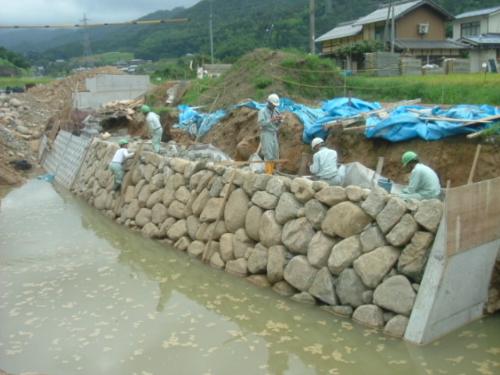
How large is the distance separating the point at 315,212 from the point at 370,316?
74.6 inches

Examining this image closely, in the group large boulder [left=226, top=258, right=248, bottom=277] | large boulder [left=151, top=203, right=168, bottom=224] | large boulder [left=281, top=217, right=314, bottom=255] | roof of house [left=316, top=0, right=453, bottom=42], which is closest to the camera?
large boulder [left=281, top=217, right=314, bottom=255]


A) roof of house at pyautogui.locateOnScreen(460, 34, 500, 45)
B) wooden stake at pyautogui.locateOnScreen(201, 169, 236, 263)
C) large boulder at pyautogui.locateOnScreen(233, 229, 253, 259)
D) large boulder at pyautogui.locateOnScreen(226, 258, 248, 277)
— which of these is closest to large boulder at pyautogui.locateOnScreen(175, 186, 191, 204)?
wooden stake at pyautogui.locateOnScreen(201, 169, 236, 263)

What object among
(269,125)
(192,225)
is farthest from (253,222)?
(269,125)

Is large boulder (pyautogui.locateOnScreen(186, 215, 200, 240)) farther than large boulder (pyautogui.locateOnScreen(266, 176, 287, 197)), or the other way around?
large boulder (pyautogui.locateOnScreen(186, 215, 200, 240))

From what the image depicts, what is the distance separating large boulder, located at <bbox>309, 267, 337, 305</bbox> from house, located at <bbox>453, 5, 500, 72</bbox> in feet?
89.9

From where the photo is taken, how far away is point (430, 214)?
742cm

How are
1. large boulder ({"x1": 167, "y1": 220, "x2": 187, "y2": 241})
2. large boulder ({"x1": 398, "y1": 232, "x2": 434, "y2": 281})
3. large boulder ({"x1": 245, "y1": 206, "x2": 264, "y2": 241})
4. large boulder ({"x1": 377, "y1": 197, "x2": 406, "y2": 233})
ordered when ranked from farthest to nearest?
large boulder ({"x1": 167, "y1": 220, "x2": 187, "y2": 241}) → large boulder ({"x1": 245, "y1": 206, "x2": 264, "y2": 241}) → large boulder ({"x1": 377, "y1": 197, "x2": 406, "y2": 233}) → large boulder ({"x1": 398, "y1": 232, "x2": 434, "y2": 281})

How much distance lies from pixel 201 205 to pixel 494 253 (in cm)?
583

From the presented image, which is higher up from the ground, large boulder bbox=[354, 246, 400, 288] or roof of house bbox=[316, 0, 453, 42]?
roof of house bbox=[316, 0, 453, 42]

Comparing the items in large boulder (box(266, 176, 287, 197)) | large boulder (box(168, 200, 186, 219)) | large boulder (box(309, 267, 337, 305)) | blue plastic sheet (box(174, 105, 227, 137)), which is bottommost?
large boulder (box(309, 267, 337, 305))

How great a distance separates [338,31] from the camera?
43.0m

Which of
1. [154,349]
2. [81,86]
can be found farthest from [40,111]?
[154,349]

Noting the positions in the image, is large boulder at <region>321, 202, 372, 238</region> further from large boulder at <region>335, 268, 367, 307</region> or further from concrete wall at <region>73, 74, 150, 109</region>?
concrete wall at <region>73, 74, 150, 109</region>

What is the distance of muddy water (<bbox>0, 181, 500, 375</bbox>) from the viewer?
718 cm
